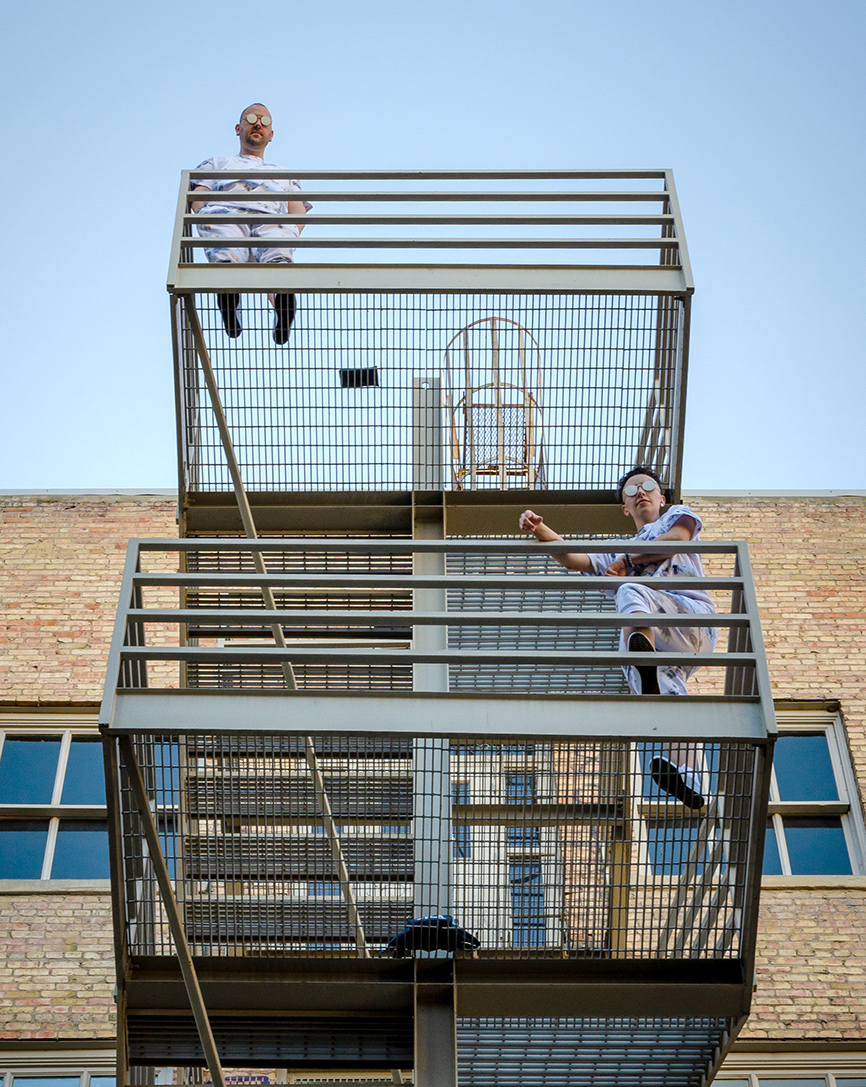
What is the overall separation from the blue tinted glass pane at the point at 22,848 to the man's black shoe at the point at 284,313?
5.52 metres

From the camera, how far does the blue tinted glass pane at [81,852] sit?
1145 centimetres

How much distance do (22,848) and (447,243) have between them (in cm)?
648

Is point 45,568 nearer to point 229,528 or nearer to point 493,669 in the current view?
point 229,528

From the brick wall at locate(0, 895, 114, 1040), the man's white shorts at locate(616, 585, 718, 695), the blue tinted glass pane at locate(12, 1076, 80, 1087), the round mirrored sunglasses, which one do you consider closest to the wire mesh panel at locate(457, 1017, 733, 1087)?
the man's white shorts at locate(616, 585, 718, 695)

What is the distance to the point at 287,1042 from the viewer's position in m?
6.71

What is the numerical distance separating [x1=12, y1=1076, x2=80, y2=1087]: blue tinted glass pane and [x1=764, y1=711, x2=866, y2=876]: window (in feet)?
18.7

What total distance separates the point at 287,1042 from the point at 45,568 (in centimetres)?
752

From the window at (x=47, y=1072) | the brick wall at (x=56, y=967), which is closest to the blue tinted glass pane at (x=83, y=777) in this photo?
the brick wall at (x=56, y=967)

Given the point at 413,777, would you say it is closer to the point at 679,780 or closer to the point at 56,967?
the point at 679,780

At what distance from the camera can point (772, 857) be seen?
464 inches

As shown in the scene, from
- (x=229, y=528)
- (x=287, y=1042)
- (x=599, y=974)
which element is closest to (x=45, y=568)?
(x=229, y=528)

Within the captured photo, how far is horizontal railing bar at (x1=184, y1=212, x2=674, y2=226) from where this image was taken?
27.1 feet

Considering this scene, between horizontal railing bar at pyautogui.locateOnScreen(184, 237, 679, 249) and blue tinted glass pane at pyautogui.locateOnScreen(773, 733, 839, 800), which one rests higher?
horizontal railing bar at pyautogui.locateOnScreen(184, 237, 679, 249)

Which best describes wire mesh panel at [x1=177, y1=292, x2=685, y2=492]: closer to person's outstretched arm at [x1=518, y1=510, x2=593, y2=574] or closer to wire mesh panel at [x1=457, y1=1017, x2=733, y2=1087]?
person's outstretched arm at [x1=518, y1=510, x2=593, y2=574]
